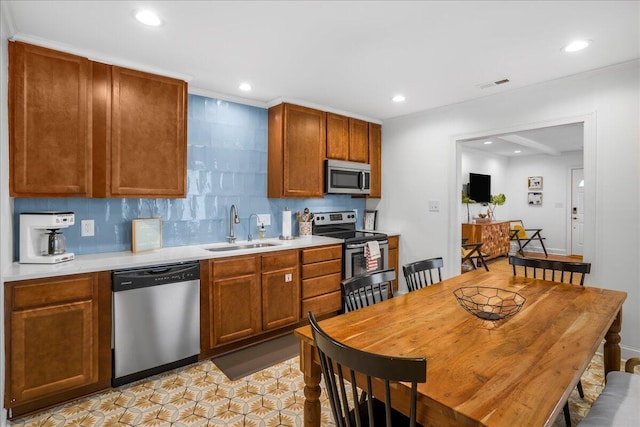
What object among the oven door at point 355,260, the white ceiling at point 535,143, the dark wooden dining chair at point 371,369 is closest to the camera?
the dark wooden dining chair at point 371,369

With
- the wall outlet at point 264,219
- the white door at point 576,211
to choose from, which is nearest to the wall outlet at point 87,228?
the wall outlet at point 264,219

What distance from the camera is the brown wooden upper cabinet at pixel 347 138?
4.06m

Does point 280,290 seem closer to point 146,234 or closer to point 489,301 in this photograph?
point 146,234

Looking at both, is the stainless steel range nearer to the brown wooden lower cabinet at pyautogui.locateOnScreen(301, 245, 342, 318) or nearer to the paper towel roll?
the brown wooden lower cabinet at pyautogui.locateOnScreen(301, 245, 342, 318)

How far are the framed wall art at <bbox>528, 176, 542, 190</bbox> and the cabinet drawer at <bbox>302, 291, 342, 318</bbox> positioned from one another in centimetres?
693

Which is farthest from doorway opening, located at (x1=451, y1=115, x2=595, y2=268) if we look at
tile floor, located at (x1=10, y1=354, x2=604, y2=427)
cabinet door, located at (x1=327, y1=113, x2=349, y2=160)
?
tile floor, located at (x1=10, y1=354, x2=604, y2=427)

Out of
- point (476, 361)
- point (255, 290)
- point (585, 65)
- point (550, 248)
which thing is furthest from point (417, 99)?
point (550, 248)

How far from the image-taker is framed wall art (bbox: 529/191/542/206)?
27.0 ft

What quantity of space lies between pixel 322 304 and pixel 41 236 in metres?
2.46

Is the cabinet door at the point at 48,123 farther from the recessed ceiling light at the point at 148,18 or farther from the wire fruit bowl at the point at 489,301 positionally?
the wire fruit bowl at the point at 489,301

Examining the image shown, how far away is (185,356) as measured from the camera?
8.68 ft

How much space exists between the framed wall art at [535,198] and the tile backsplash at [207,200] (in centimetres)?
697

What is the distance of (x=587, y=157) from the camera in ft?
9.53

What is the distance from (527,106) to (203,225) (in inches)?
Result: 132
